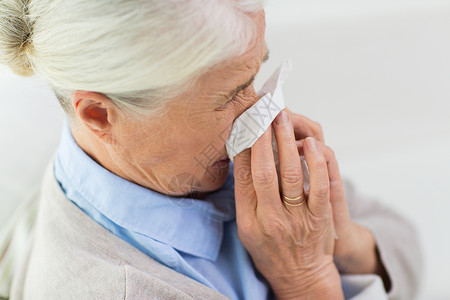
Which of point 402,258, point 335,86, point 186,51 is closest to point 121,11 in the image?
point 186,51

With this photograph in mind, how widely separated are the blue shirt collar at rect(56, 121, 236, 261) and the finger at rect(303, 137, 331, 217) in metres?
0.19

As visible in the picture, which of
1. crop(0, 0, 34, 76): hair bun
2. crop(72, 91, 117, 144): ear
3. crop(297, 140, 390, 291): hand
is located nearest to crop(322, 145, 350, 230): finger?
crop(297, 140, 390, 291): hand

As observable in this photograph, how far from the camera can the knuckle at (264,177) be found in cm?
72

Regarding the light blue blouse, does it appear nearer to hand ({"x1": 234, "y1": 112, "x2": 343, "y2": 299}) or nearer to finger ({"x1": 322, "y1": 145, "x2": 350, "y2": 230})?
hand ({"x1": 234, "y1": 112, "x2": 343, "y2": 299})

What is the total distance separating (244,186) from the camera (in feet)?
2.52

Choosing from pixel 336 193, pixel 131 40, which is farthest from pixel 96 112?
pixel 336 193

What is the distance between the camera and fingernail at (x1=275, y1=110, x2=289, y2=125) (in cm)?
73

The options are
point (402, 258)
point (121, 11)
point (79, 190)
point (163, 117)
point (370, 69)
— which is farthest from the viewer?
point (370, 69)

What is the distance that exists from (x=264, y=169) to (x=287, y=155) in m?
0.04

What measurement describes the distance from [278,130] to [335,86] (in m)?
0.81

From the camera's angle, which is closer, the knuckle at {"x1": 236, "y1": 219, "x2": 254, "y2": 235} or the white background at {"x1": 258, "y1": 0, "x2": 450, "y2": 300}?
the knuckle at {"x1": 236, "y1": 219, "x2": 254, "y2": 235}

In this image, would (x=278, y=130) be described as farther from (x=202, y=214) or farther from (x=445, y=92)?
(x=445, y=92)

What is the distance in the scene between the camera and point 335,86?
4.83 ft

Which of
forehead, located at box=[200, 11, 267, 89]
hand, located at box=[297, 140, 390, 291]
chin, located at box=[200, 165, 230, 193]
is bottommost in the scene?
hand, located at box=[297, 140, 390, 291]
